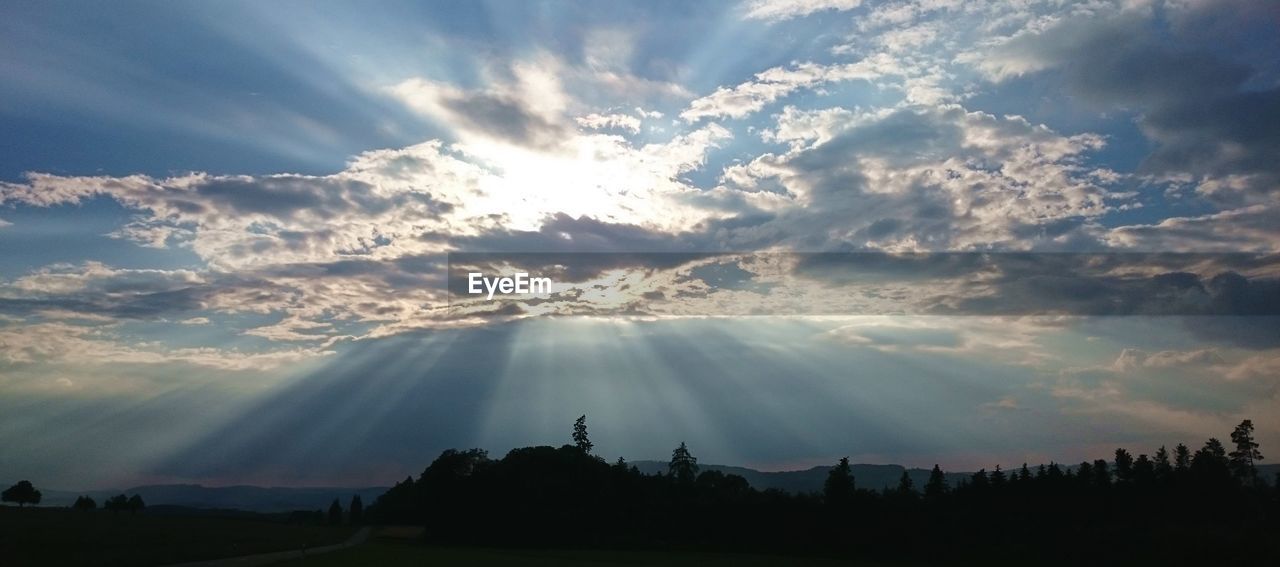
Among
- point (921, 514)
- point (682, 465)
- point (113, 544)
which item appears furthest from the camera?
point (682, 465)

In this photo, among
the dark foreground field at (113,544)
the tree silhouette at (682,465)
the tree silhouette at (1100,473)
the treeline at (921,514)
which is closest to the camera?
the dark foreground field at (113,544)

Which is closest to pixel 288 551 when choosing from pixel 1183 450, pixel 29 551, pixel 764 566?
pixel 29 551

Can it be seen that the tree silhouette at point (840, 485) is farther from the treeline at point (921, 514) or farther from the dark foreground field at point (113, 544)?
the dark foreground field at point (113, 544)

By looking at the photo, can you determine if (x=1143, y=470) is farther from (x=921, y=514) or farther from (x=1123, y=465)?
(x=921, y=514)

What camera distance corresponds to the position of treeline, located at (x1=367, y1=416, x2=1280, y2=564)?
8100 centimetres

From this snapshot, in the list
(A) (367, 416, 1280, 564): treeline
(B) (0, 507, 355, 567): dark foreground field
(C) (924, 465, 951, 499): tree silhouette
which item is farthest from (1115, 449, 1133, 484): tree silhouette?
(B) (0, 507, 355, 567): dark foreground field

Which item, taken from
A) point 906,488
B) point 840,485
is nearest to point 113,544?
point 840,485

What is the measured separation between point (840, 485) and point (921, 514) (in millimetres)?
28578

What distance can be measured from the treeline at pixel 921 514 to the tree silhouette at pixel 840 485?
223 mm

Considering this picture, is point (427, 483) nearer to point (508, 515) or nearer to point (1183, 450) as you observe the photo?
point (508, 515)

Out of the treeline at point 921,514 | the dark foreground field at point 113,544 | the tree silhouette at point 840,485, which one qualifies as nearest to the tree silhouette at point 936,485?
the treeline at point 921,514

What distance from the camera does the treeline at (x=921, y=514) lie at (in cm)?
8100

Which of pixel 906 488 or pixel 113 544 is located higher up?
pixel 113 544

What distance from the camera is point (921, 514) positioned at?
98.6m
